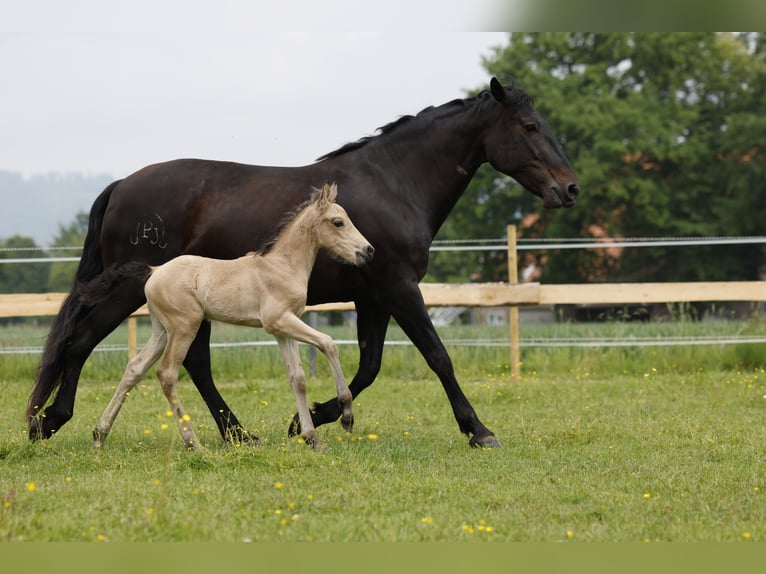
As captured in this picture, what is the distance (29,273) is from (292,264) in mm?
37727

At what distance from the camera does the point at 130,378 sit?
5.98 meters

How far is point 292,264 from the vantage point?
5.86m

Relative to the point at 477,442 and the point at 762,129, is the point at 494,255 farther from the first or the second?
the point at 477,442

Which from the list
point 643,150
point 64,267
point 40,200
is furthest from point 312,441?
point 40,200

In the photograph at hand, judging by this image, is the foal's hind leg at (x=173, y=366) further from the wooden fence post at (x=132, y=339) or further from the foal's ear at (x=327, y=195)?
the wooden fence post at (x=132, y=339)

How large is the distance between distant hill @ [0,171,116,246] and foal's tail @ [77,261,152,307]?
240 ft

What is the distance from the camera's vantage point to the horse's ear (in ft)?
21.1

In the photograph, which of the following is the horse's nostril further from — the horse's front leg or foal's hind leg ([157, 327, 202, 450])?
foal's hind leg ([157, 327, 202, 450])

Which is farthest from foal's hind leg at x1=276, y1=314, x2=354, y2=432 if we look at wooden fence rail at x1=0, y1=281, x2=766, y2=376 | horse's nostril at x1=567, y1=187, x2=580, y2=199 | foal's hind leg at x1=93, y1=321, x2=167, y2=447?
wooden fence rail at x1=0, y1=281, x2=766, y2=376

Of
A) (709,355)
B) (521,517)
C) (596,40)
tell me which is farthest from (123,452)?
(596,40)

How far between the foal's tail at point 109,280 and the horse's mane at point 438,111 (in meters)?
1.48

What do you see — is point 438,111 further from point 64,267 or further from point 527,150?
point 64,267

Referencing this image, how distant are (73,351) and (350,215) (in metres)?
2.06

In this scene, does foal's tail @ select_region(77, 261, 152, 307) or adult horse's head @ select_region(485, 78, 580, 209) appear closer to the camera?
foal's tail @ select_region(77, 261, 152, 307)
